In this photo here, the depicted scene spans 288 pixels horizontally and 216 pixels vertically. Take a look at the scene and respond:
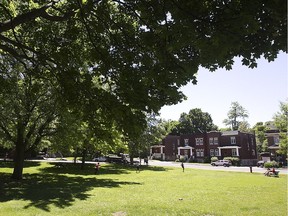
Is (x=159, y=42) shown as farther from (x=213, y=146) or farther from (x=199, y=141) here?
(x=199, y=141)

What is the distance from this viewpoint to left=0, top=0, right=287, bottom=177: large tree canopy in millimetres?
5852

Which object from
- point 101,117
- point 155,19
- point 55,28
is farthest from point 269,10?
point 55,28

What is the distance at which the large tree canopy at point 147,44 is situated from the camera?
5.85 m

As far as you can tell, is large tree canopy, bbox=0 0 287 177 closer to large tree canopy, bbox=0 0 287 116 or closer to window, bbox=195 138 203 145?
large tree canopy, bbox=0 0 287 116

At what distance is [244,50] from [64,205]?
11400mm

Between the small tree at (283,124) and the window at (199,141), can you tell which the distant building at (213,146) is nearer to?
the window at (199,141)

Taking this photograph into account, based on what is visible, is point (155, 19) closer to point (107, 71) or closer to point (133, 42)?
point (133, 42)

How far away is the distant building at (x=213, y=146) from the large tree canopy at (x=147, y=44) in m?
67.1

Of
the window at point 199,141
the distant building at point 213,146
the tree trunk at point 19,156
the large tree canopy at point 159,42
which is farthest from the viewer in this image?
the window at point 199,141

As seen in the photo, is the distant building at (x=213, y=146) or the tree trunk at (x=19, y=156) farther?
the distant building at (x=213, y=146)

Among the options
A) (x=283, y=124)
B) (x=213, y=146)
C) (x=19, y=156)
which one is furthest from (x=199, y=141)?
(x=19, y=156)

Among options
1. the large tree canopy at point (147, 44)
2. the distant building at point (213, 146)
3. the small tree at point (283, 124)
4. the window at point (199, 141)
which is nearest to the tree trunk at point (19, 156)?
the large tree canopy at point (147, 44)

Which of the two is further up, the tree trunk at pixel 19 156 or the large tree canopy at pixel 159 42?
the large tree canopy at pixel 159 42

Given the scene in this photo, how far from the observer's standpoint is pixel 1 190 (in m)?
18.5
